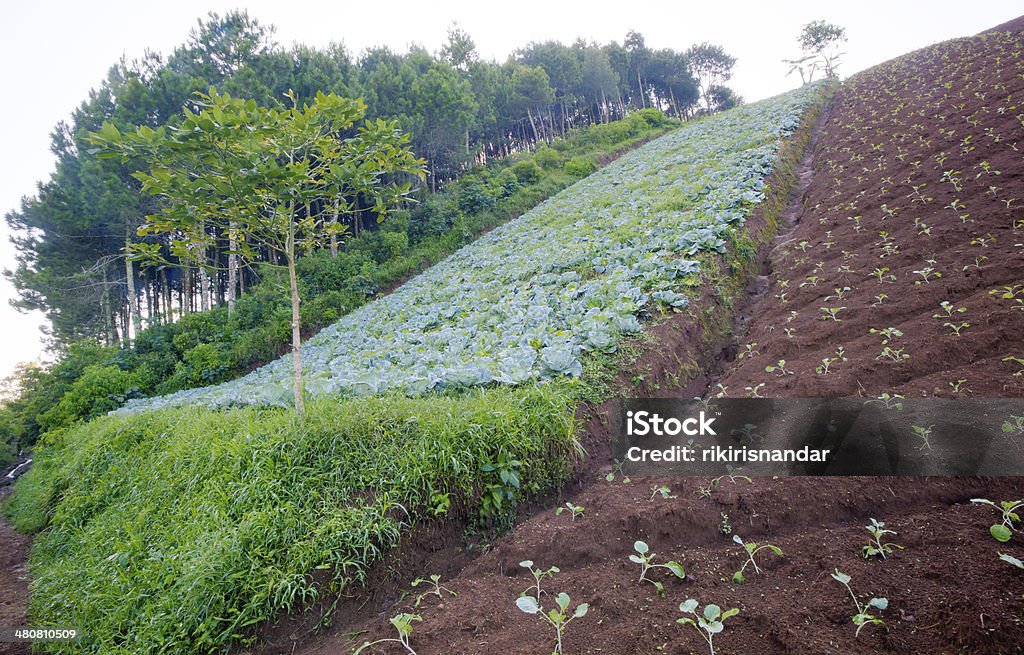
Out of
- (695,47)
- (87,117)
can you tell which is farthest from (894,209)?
(695,47)

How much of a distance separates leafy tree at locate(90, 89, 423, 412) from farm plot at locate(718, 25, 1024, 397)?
411cm

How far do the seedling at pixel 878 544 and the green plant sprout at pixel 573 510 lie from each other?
5.24 ft

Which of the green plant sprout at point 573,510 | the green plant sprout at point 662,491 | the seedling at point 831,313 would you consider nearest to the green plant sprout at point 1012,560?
the green plant sprout at point 662,491

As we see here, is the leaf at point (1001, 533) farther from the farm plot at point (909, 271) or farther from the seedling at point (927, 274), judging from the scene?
the seedling at point (927, 274)

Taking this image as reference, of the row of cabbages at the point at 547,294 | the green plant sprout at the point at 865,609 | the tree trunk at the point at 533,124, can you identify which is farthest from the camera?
the tree trunk at the point at 533,124

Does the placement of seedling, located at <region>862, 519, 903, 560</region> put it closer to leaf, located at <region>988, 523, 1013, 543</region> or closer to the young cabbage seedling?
leaf, located at <region>988, 523, 1013, 543</region>

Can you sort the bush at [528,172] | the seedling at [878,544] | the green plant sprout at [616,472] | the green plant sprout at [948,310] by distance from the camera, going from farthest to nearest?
1. the bush at [528,172]
2. the green plant sprout at [948,310]
3. the green plant sprout at [616,472]
4. the seedling at [878,544]

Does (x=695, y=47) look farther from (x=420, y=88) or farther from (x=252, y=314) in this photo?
(x=252, y=314)

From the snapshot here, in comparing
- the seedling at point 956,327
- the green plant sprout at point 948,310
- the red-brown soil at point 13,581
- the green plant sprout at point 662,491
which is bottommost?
the red-brown soil at point 13,581

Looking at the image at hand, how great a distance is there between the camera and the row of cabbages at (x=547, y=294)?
5.07m

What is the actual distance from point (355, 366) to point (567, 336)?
11.3 ft

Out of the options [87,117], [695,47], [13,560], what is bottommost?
[13,560]

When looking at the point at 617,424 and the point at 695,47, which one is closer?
the point at 617,424

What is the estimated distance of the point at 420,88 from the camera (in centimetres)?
2133
